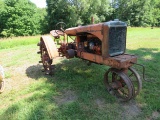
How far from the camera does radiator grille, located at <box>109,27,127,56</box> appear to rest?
334 cm

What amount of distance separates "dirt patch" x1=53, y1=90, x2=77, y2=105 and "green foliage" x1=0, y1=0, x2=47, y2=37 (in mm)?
26106

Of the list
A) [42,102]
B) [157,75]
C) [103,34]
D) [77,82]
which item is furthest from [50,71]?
[157,75]

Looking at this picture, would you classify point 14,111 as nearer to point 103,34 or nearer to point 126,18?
point 103,34

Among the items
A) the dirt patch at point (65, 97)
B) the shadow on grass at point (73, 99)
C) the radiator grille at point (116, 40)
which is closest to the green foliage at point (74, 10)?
the shadow on grass at point (73, 99)

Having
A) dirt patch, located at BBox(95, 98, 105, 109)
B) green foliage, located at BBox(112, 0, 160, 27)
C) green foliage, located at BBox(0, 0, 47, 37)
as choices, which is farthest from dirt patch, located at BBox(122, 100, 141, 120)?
green foliage, located at BBox(112, 0, 160, 27)

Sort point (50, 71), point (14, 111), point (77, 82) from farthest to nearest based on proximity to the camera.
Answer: point (50, 71) < point (77, 82) < point (14, 111)

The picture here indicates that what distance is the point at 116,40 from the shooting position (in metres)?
3.45

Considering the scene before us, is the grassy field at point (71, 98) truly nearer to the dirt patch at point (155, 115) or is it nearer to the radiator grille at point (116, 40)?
the dirt patch at point (155, 115)

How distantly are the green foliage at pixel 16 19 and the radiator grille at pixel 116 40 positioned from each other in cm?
2655

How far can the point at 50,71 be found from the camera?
4.47 m

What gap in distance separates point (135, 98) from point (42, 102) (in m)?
1.79

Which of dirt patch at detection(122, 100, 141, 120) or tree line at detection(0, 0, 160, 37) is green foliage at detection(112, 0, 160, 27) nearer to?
tree line at detection(0, 0, 160, 37)

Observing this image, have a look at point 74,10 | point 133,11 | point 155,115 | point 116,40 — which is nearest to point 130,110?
point 155,115

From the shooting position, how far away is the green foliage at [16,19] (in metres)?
27.8
